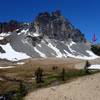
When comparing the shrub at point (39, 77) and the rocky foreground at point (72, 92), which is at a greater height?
the shrub at point (39, 77)

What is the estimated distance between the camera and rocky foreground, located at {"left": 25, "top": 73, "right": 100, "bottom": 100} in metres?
67.5

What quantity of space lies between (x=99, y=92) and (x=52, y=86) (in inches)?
548

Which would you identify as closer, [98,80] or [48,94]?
[48,94]

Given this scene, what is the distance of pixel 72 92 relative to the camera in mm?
71312

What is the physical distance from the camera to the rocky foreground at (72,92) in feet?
222

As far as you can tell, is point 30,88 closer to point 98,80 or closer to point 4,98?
point 4,98

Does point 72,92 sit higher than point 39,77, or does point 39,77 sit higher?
point 39,77

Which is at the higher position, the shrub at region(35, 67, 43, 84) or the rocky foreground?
the shrub at region(35, 67, 43, 84)

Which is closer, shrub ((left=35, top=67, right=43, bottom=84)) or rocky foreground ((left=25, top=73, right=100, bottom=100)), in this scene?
rocky foreground ((left=25, top=73, right=100, bottom=100))

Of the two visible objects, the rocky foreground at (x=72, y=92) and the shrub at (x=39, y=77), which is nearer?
the rocky foreground at (x=72, y=92)

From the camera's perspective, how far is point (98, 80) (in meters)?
81.8

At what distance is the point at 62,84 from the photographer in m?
81.1

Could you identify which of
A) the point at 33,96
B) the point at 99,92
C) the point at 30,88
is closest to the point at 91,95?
the point at 99,92

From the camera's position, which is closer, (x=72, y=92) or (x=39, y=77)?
(x=72, y=92)
